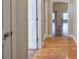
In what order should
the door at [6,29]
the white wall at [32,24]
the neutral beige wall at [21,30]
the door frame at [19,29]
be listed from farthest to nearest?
the white wall at [32,24] < the neutral beige wall at [21,30] < the door frame at [19,29] < the door at [6,29]

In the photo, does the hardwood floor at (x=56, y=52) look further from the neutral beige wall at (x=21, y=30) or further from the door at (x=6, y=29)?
the door at (x=6, y=29)

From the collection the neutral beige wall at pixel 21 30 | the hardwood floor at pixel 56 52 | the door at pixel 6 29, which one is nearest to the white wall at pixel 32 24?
the hardwood floor at pixel 56 52

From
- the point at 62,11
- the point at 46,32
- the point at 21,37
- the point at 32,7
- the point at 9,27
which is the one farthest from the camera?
the point at 62,11

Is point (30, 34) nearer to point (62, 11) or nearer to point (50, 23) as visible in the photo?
point (50, 23)

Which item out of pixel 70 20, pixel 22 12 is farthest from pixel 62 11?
pixel 22 12

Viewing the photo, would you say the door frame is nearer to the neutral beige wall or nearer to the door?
the neutral beige wall

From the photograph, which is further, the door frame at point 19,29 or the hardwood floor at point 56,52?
the hardwood floor at point 56,52

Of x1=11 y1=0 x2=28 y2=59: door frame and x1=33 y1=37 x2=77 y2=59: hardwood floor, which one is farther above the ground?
x1=11 y1=0 x2=28 y2=59: door frame

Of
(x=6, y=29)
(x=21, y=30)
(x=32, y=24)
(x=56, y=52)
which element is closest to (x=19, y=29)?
(x=21, y=30)

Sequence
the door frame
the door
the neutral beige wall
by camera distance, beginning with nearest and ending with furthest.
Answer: the door, the door frame, the neutral beige wall

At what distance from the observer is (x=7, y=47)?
9.21 feet

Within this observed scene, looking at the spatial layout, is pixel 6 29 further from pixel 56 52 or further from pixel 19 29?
pixel 56 52

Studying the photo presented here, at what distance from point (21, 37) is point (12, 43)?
0.50m

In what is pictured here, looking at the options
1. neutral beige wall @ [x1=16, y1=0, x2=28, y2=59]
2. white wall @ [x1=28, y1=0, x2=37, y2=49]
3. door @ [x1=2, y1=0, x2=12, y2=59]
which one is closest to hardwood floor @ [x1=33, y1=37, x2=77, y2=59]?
white wall @ [x1=28, y1=0, x2=37, y2=49]
